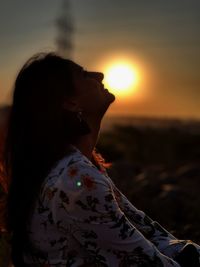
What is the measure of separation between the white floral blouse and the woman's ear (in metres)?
0.24

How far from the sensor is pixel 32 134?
325cm

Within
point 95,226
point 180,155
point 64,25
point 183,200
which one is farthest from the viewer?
point 180,155

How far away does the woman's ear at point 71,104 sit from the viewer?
10.8ft

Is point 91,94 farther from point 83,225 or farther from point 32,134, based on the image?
point 83,225

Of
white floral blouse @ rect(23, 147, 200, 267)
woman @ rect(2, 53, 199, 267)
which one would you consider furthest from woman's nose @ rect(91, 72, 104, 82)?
white floral blouse @ rect(23, 147, 200, 267)

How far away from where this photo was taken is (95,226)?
9.75 ft

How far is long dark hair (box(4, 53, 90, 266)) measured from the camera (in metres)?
3.20

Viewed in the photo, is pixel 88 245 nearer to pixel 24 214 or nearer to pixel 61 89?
pixel 24 214

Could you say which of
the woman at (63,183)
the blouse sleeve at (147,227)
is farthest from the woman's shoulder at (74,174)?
the blouse sleeve at (147,227)

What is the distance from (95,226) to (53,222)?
0.19 meters

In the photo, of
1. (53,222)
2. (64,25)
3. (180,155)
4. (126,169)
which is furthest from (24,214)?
(180,155)

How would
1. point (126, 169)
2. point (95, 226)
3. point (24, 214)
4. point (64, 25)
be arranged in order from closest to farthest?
point (95, 226)
point (24, 214)
point (126, 169)
point (64, 25)

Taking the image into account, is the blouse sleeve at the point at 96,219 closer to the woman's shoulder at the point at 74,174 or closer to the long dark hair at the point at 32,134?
the woman's shoulder at the point at 74,174

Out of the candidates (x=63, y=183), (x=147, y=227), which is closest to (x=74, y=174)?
(x=63, y=183)
